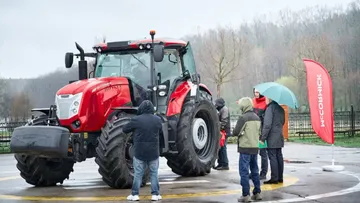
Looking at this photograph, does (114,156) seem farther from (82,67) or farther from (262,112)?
(262,112)

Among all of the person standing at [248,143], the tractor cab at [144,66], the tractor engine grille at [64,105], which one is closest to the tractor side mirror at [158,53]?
the tractor cab at [144,66]

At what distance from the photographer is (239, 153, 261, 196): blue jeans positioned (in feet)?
31.9

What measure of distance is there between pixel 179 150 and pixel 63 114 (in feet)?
8.95

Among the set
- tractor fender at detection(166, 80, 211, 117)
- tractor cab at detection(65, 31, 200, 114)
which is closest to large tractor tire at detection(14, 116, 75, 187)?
tractor cab at detection(65, 31, 200, 114)

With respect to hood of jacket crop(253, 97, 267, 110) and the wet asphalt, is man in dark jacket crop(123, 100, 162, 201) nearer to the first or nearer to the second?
the wet asphalt

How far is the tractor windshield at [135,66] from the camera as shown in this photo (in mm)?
13078

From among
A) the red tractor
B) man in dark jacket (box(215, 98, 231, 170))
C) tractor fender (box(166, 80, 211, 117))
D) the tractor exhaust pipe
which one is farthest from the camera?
man in dark jacket (box(215, 98, 231, 170))

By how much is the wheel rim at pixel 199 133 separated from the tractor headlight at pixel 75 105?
10.3 feet

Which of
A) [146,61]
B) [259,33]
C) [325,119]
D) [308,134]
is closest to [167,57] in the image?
[146,61]

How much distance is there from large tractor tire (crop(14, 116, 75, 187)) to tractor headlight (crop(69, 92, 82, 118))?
0.94 m

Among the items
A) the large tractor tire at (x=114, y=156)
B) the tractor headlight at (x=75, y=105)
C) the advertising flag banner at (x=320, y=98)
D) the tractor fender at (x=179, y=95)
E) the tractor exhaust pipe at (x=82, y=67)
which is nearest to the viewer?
the large tractor tire at (x=114, y=156)

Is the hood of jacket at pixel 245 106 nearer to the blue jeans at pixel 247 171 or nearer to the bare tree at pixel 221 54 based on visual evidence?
the blue jeans at pixel 247 171

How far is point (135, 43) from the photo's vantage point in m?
13.2

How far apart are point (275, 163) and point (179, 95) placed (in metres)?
2.73
